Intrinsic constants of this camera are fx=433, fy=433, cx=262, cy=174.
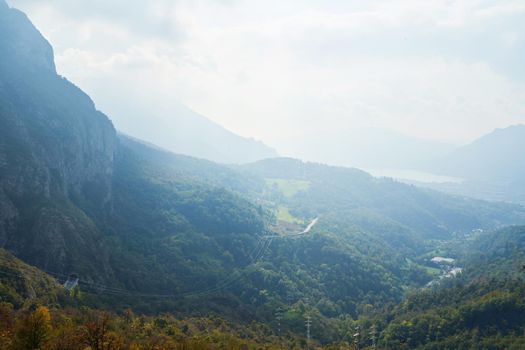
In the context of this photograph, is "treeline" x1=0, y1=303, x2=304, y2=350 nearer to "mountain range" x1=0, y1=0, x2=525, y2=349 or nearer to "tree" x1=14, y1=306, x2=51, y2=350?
"tree" x1=14, y1=306, x2=51, y2=350

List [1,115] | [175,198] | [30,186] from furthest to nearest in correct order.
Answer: [175,198] → [1,115] → [30,186]

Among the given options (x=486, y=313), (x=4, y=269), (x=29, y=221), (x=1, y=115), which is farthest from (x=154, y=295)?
(x=486, y=313)

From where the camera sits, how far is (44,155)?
134625 mm

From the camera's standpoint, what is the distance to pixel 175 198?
198m

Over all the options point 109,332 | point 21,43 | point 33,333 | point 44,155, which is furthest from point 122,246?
point 21,43

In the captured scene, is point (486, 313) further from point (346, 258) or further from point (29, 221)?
point (29, 221)

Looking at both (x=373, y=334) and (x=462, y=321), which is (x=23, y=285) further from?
(x=462, y=321)

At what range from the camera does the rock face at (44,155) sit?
108m

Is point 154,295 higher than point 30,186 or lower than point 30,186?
lower

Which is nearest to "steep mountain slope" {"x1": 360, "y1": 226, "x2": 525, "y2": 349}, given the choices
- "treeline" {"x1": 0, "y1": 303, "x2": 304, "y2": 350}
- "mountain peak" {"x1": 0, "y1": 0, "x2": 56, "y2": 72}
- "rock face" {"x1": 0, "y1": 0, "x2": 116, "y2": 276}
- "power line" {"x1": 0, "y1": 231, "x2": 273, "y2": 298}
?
"treeline" {"x1": 0, "y1": 303, "x2": 304, "y2": 350}

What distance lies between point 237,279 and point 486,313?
7533 cm

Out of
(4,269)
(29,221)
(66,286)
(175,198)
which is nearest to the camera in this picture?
(4,269)

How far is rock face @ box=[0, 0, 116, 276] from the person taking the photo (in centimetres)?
10775

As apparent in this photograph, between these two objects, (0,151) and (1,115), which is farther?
(1,115)
